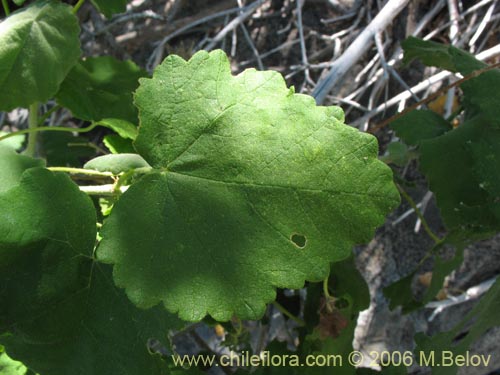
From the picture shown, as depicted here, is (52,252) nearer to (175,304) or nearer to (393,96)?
(175,304)

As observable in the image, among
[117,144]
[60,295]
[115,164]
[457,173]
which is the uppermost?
[457,173]

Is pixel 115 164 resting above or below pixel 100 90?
above

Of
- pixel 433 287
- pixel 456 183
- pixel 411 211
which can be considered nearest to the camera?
pixel 456 183

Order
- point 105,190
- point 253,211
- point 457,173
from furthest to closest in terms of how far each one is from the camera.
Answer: point 457,173
point 105,190
point 253,211

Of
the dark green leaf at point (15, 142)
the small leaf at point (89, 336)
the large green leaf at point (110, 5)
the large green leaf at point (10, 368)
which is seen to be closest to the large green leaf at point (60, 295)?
the small leaf at point (89, 336)

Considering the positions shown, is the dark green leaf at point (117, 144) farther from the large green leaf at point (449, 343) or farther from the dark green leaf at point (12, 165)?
the large green leaf at point (449, 343)

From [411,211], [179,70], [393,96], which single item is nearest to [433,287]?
[411,211]

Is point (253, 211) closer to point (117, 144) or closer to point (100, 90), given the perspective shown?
point (117, 144)

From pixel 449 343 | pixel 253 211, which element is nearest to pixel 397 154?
pixel 449 343
